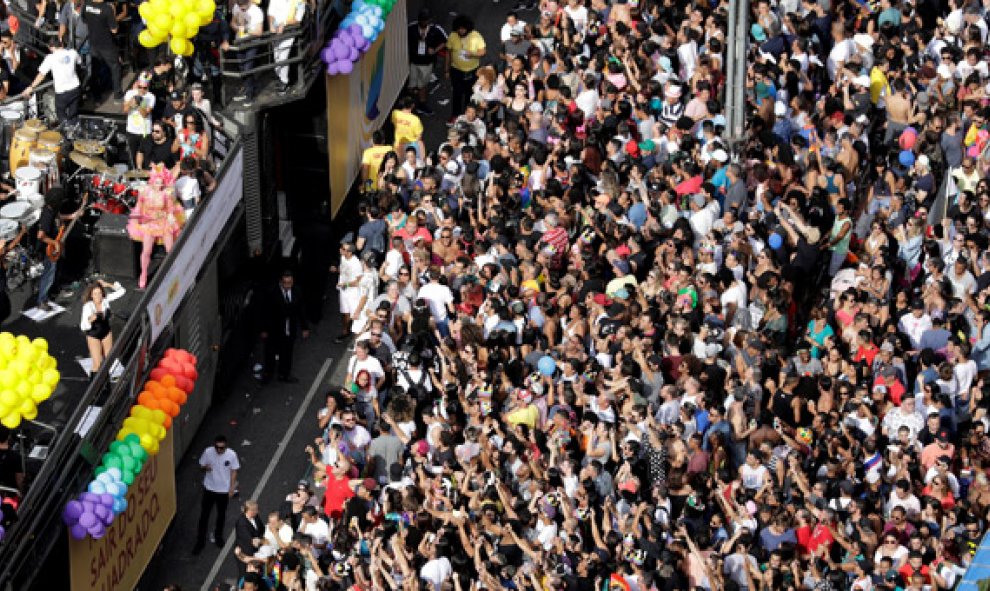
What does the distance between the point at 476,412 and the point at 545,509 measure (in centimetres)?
174

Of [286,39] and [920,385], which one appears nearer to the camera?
[920,385]

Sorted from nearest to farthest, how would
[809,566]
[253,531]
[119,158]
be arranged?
[809,566]
[253,531]
[119,158]

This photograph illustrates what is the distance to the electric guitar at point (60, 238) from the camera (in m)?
27.1

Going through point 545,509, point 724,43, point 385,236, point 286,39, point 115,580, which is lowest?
point 115,580

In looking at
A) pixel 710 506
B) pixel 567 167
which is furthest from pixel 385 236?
pixel 710 506

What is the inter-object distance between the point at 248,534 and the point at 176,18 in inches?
260

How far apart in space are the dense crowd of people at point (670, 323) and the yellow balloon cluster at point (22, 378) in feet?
8.66

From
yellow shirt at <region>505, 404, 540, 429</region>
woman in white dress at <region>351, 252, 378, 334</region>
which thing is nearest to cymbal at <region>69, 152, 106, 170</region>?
woman in white dress at <region>351, 252, 378, 334</region>

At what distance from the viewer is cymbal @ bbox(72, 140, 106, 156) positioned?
28.3 m

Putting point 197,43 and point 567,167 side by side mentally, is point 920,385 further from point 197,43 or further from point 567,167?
point 197,43

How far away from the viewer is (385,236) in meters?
29.1

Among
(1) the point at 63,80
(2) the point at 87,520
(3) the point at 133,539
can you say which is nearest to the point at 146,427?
(3) the point at 133,539

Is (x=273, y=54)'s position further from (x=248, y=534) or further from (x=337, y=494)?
(x=248, y=534)

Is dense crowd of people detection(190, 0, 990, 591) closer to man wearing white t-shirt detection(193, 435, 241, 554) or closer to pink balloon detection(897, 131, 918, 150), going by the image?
pink balloon detection(897, 131, 918, 150)
